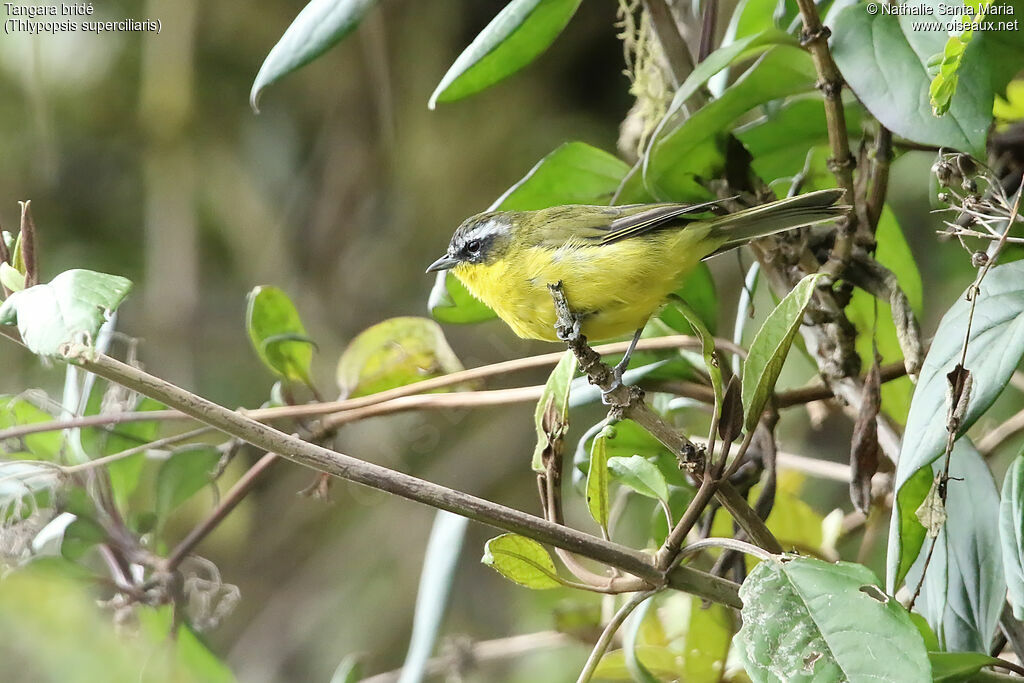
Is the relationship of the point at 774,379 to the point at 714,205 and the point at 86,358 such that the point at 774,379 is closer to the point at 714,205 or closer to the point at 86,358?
the point at 714,205

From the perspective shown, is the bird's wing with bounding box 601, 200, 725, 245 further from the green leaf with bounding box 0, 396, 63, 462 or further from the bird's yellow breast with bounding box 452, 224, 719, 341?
the green leaf with bounding box 0, 396, 63, 462

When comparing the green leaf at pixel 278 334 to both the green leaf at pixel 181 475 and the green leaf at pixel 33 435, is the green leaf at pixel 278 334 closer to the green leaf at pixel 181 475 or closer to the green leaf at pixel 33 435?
the green leaf at pixel 181 475

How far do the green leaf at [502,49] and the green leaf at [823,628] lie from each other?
0.64m

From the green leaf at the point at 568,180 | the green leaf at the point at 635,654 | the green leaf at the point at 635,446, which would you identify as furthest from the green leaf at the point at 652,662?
the green leaf at the point at 568,180

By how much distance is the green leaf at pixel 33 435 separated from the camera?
131 cm

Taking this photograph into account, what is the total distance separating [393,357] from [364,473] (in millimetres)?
754

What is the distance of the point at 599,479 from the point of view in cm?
91

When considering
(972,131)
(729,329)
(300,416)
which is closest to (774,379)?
(972,131)

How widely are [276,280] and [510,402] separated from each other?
203 centimetres

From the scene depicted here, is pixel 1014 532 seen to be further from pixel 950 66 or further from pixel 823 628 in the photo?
pixel 950 66

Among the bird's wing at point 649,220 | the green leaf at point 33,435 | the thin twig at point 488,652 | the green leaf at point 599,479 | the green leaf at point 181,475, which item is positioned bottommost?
the thin twig at point 488,652

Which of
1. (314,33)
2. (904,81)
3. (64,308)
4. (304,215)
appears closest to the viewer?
(64,308)

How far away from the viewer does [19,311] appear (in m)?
0.72

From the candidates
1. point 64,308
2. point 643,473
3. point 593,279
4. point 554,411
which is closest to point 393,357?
point 593,279
